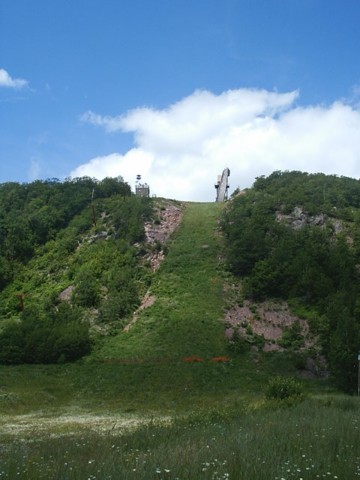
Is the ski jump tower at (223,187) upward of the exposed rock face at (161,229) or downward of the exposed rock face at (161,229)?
upward

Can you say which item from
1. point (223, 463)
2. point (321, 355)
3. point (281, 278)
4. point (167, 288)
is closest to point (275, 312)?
point (281, 278)

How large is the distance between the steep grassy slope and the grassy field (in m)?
0.17

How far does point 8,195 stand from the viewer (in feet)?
299

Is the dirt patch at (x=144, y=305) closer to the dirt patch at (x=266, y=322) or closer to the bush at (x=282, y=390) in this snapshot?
the dirt patch at (x=266, y=322)

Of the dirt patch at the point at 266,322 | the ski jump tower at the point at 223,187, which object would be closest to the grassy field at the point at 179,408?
the dirt patch at the point at 266,322


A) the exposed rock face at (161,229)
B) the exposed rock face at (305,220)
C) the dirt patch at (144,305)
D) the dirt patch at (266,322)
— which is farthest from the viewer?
the exposed rock face at (161,229)

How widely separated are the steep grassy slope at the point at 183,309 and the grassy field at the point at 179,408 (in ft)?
0.56

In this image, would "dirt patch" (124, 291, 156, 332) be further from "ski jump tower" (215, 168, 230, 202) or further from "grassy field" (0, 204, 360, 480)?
"ski jump tower" (215, 168, 230, 202)

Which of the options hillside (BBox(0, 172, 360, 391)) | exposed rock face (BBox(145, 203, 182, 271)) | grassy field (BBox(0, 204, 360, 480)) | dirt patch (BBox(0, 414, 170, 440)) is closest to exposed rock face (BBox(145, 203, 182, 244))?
exposed rock face (BBox(145, 203, 182, 271))

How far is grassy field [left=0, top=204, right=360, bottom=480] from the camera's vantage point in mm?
9305

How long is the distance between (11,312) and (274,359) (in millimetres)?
32657

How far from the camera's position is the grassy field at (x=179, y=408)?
366 inches

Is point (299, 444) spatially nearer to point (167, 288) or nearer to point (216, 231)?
point (167, 288)

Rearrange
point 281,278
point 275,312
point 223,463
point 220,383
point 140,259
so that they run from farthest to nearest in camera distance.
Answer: point 140,259, point 281,278, point 275,312, point 220,383, point 223,463
